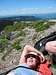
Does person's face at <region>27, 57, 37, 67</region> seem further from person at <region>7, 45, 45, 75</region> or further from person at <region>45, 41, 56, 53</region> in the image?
person at <region>45, 41, 56, 53</region>

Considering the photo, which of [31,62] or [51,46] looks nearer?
[51,46]

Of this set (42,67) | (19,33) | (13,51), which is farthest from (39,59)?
(19,33)

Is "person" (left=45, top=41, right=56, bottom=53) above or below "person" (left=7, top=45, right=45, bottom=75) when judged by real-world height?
above

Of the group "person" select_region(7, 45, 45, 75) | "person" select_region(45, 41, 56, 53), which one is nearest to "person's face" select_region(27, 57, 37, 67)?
"person" select_region(7, 45, 45, 75)

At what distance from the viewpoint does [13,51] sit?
1196cm

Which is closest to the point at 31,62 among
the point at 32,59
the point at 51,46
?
the point at 32,59

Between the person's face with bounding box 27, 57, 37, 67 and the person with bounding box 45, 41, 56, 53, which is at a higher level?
the person with bounding box 45, 41, 56, 53

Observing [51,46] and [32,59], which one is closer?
[51,46]

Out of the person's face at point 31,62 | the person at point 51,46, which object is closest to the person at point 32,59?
the person's face at point 31,62

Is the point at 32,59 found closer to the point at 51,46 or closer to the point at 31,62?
the point at 31,62

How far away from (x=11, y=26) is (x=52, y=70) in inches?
561

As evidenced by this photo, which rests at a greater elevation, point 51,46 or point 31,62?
point 51,46

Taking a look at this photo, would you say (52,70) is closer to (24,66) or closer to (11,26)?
(24,66)

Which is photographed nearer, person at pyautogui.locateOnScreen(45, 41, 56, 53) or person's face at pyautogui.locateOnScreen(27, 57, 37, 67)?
→ person at pyautogui.locateOnScreen(45, 41, 56, 53)
